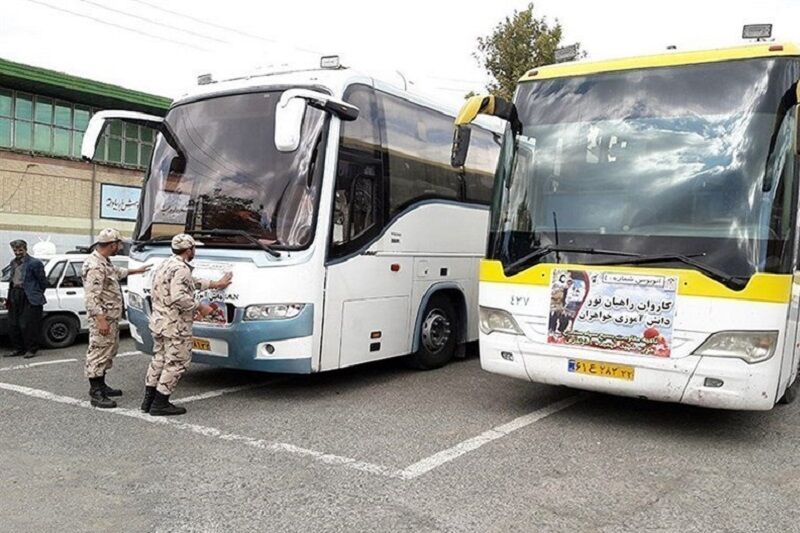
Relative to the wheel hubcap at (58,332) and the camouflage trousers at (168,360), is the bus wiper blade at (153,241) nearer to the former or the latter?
the camouflage trousers at (168,360)

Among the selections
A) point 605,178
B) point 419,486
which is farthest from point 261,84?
point 419,486

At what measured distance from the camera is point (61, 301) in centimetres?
1121

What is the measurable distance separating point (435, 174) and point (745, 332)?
169 inches

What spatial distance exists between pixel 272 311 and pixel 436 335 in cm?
276

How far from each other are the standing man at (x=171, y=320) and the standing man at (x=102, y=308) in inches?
25.3

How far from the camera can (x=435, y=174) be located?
871cm

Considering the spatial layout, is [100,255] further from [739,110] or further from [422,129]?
[739,110]

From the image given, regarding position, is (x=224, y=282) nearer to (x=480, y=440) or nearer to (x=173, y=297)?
(x=173, y=297)

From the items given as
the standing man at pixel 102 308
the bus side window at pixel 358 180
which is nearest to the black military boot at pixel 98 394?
the standing man at pixel 102 308

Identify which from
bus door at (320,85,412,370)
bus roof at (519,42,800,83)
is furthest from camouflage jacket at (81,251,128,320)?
bus roof at (519,42,800,83)

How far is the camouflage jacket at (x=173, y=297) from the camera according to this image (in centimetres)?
631

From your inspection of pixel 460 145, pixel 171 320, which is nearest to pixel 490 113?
pixel 460 145

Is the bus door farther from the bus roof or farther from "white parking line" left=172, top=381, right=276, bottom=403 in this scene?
the bus roof

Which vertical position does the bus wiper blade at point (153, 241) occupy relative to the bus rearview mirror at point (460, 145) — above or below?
below
